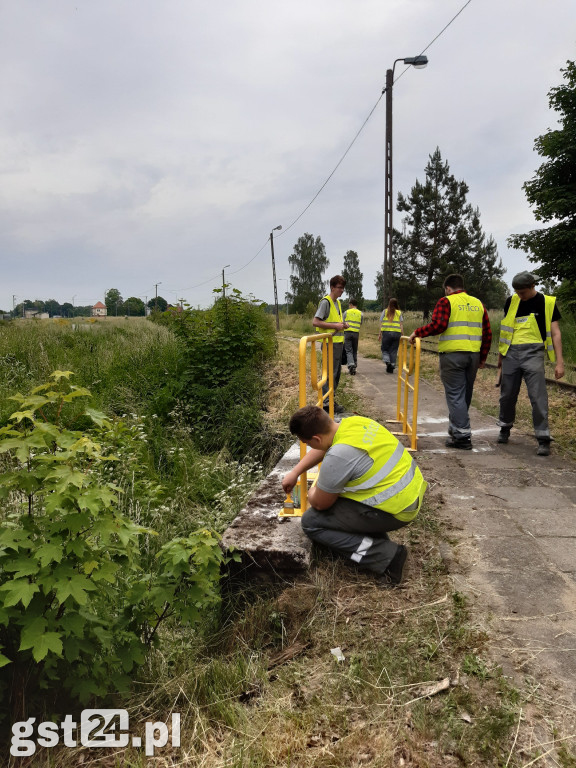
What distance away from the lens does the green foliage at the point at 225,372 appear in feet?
27.5

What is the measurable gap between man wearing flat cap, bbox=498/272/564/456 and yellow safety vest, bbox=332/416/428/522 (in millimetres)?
3035

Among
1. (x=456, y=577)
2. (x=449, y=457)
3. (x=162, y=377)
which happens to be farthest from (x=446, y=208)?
(x=456, y=577)

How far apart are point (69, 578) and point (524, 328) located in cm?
516

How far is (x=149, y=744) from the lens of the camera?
2473 mm

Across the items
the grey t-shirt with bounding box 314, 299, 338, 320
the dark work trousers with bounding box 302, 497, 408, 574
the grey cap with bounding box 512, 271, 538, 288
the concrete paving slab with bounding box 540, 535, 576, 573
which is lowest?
the concrete paving slab with bounding box 540, 535, 576, 573

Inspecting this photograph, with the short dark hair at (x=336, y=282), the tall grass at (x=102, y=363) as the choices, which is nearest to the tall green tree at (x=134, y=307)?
the tall grass at (x=102, y=363)

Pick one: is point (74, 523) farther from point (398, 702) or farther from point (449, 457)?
point (449, 457)

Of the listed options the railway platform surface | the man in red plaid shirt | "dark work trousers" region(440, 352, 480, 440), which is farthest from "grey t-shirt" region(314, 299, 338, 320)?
the railway platform surface

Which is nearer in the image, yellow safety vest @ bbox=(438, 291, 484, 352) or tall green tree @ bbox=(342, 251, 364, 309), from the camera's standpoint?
yellow safety vest @ bbox=(438, 291, 484, 352)

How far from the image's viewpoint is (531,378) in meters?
5.80

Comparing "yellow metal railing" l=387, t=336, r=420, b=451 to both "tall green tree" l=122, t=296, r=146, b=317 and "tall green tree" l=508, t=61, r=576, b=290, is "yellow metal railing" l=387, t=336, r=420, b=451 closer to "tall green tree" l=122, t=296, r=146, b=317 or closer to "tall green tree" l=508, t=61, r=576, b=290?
"tall green tree" l=508, t=61, r=576, b=290

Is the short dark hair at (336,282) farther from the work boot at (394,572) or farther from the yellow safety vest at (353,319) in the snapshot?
the work boot at (394,572)

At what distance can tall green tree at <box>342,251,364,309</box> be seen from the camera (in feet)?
212

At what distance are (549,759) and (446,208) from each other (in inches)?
1633
